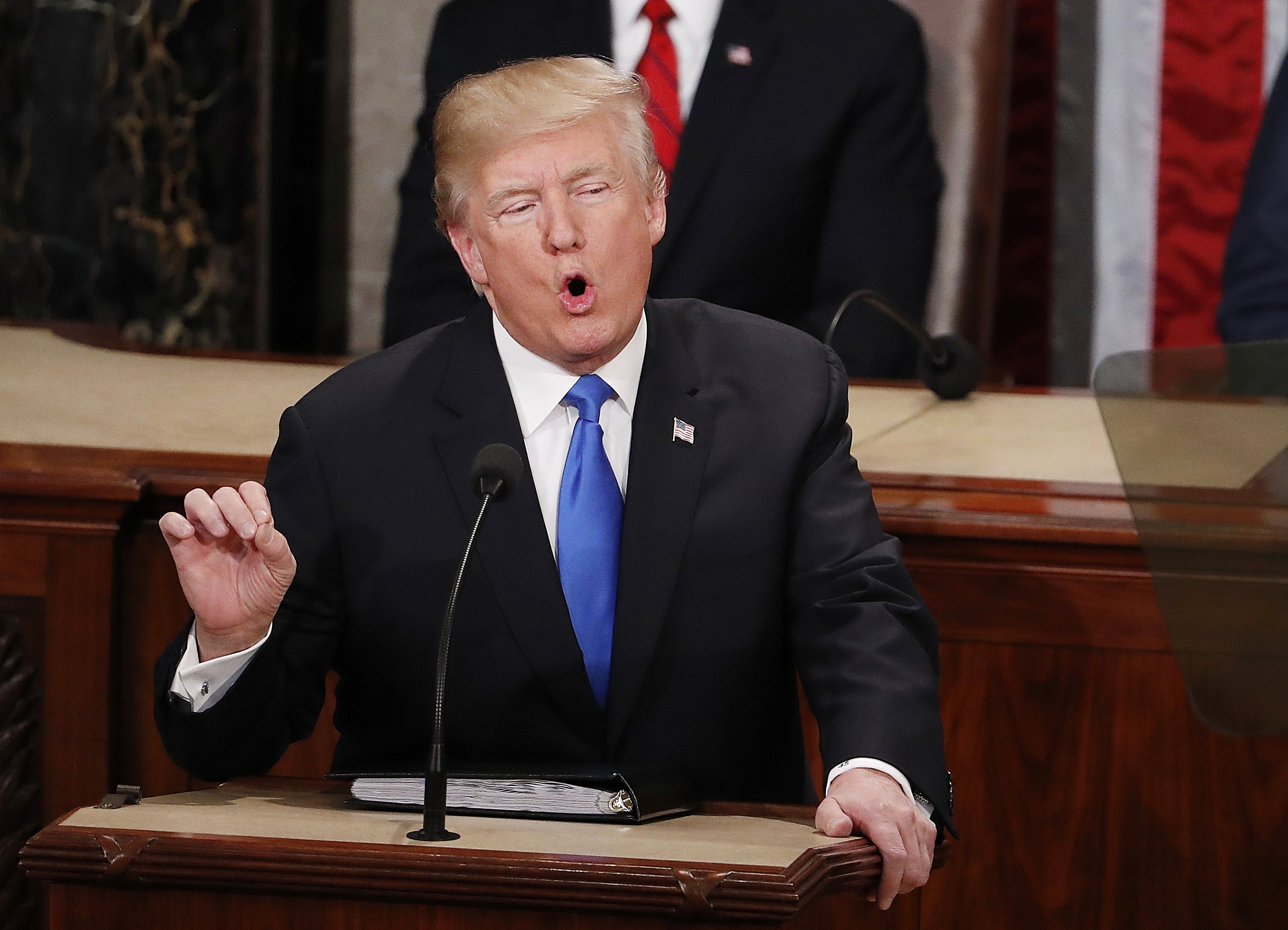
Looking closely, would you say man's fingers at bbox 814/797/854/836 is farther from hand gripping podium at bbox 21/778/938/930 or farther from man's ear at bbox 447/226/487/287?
man's ear at bbox 447/226/487/287

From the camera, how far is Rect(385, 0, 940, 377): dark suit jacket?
2.91 metres

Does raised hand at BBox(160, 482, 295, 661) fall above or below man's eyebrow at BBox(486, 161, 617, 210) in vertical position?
below

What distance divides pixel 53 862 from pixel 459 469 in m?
0.57

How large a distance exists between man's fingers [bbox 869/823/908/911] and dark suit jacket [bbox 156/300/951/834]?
0.65 feet

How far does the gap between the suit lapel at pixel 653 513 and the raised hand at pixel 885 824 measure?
0.24 m

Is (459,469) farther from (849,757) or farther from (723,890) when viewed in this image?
(723,890)

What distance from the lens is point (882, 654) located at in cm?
146

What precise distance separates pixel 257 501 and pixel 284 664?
249 mm

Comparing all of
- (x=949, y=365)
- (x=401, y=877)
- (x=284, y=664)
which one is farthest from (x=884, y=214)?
(x=401, y=877)

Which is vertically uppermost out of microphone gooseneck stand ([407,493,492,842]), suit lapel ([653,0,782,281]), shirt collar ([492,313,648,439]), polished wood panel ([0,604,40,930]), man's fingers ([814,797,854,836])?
suit lapel ([653,0,782,281])

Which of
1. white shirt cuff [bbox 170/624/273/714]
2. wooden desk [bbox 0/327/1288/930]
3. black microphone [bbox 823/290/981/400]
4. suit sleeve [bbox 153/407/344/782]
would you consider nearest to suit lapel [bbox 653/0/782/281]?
black microphone [bbox 823/290/981/400]

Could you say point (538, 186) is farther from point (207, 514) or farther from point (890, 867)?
point (890, 867)

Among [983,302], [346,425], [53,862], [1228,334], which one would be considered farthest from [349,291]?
[53,862]

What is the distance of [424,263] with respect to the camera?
2.93 metres
